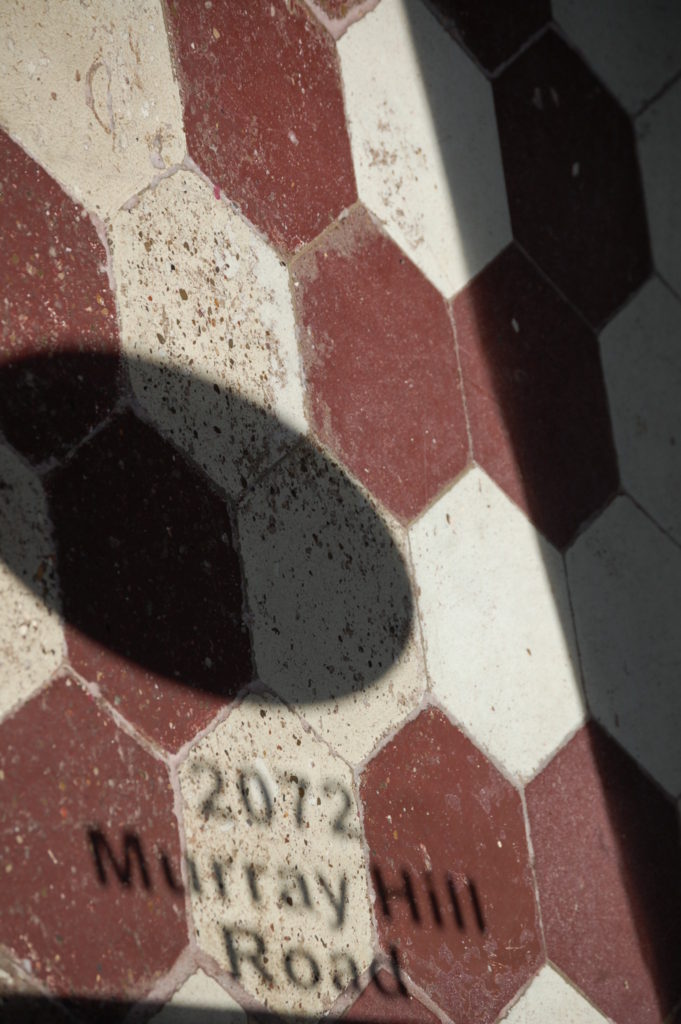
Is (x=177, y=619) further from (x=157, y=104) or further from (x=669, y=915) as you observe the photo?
(x=669, y=915)

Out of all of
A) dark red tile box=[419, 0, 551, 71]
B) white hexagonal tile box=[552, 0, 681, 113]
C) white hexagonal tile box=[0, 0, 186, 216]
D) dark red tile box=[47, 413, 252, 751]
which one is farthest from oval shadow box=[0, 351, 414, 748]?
white hexagonal tile box=[552, 0, 681, 113]

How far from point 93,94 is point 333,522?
36 cm

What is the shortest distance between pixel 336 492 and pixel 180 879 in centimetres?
32

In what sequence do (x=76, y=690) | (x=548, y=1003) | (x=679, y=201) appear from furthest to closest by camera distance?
(x=679, y=201)
(x=548, y=1003)
(x=76, y=690)

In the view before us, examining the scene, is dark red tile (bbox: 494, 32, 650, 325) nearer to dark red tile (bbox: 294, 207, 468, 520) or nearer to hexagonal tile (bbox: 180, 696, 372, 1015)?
dark red tile (bbox: 294, 207, 468, 520)

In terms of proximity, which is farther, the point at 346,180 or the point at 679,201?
the point at 679,201

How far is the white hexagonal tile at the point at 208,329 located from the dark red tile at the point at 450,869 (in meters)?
0.26

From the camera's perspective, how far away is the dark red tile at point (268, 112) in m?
0.80

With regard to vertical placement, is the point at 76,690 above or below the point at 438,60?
below

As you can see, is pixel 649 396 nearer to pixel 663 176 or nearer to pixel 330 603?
pixel 663 176

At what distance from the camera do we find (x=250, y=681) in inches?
27.9

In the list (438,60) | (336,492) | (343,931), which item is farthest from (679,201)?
(343,931)

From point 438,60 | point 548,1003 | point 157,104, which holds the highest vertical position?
point 438,60

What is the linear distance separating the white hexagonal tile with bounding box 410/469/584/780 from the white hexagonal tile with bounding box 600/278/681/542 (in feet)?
0.53
